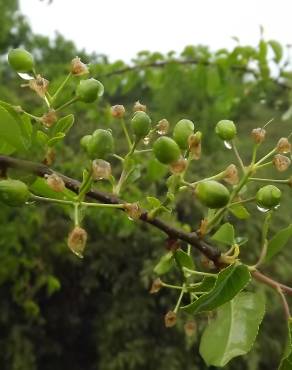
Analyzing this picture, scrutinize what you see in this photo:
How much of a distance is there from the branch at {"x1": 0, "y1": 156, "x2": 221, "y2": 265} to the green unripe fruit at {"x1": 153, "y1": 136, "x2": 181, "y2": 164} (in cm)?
4

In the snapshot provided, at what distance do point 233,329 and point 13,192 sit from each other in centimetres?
17

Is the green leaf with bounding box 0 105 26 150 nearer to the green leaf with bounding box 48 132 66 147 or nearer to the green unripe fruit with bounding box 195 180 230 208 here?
the green leaf with bounding box 48 132 66 147

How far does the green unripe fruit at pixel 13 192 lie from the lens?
45 cm

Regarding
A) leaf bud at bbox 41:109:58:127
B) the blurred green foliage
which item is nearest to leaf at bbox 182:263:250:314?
leaf bud at bbox 41:109:58:127

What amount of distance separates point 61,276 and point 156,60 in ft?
9.81

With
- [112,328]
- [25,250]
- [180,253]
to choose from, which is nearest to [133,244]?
[112,328]

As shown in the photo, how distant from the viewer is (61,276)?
15.5 feet

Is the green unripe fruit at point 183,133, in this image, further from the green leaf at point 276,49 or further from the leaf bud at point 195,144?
the green leaf at point 276,49

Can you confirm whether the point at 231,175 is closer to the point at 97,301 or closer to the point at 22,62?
the point at 22,62

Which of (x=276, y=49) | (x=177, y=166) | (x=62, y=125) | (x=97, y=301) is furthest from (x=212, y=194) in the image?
(x=97, y=301)

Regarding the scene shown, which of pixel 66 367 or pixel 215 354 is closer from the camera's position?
pixel 215 354

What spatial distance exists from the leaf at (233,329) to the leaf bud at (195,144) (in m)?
0.10

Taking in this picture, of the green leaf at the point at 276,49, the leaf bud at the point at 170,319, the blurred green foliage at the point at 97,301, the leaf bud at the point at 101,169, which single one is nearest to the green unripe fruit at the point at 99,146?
the leaf bud at the point at 101,169

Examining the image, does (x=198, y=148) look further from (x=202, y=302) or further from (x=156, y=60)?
(x=156, y=60)
